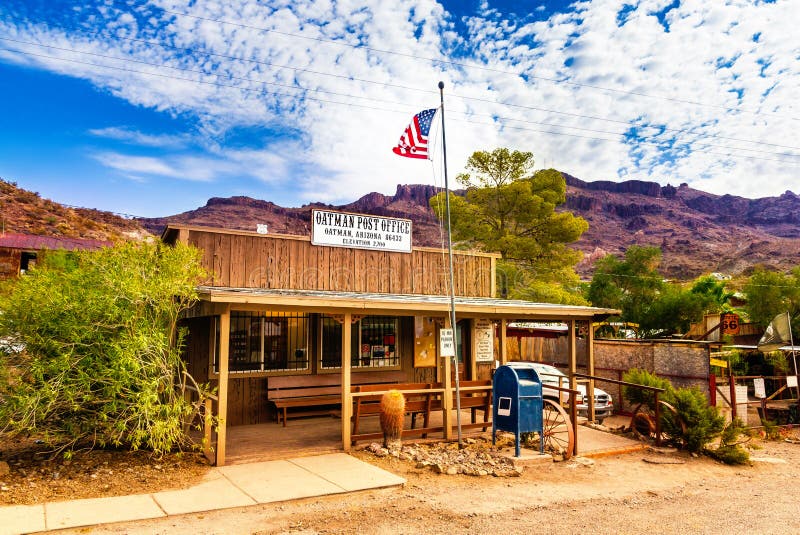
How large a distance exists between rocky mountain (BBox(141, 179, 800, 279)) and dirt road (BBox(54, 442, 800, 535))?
70.2 meters

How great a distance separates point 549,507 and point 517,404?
2.24 m

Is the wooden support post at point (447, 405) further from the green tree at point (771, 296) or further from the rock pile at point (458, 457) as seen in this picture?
the green tree at point (771, 296)

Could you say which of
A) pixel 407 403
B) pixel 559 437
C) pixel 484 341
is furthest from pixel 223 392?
pixel 484 341

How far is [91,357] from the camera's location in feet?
25.3

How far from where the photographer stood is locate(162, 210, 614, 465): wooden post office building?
1021 centimetres

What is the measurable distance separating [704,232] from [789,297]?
109 m

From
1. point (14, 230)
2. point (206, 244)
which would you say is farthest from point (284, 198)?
point (206, 244)

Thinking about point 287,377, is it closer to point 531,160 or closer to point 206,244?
point 206,244

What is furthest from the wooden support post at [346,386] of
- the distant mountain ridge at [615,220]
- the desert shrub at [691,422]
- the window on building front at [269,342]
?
the distant mountain ridge at [615,220]

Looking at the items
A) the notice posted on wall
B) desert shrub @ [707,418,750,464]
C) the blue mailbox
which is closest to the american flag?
the notice posted on wall

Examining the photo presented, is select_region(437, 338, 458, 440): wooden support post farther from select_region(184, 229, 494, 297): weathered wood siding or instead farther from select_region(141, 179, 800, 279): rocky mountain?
select_region(141, 179, 800, 279): rocky mountain

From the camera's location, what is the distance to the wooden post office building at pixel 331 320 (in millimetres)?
10211

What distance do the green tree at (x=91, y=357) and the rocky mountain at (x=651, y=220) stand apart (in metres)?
71.0

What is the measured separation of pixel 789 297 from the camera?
2750 centimetres
